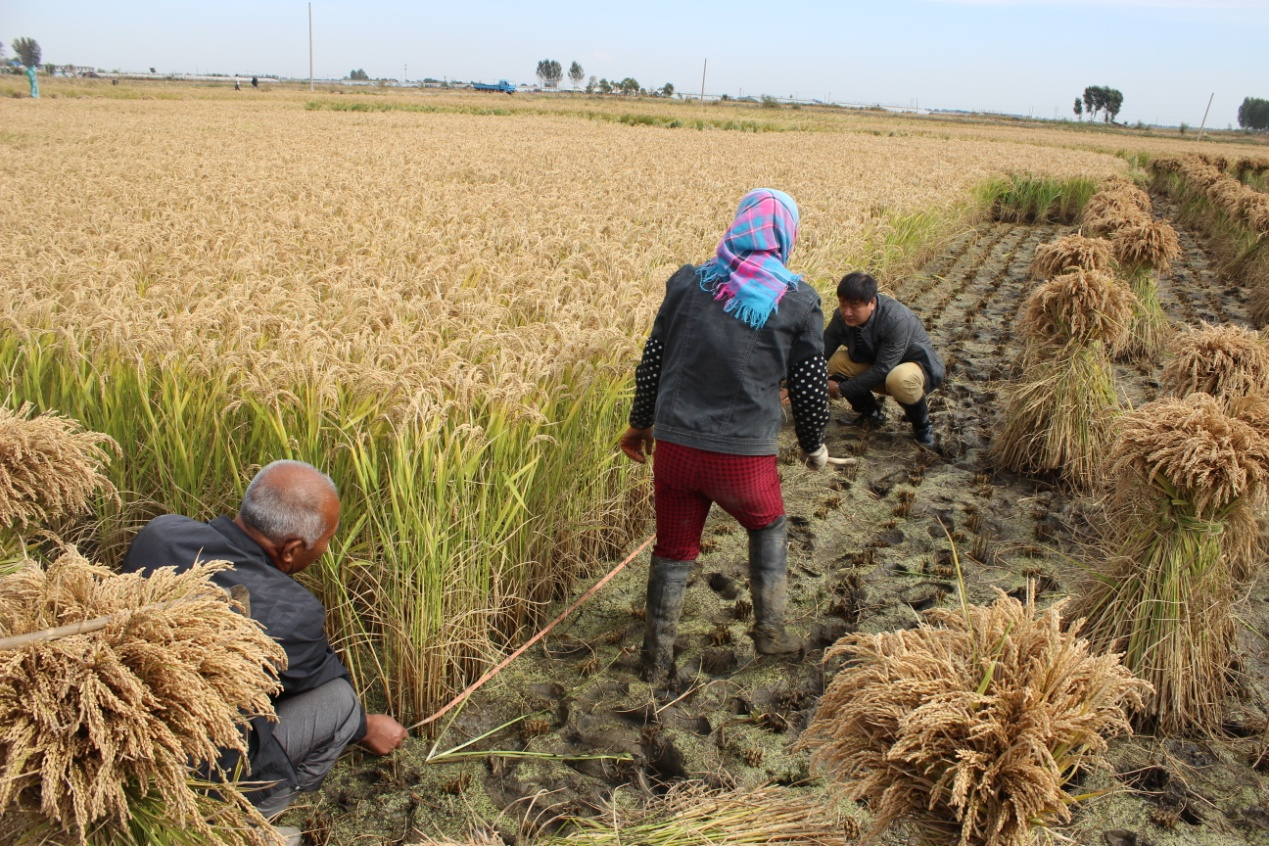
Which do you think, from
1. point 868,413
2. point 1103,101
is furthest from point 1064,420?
point 1103,101

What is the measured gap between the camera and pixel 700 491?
10.5 ft

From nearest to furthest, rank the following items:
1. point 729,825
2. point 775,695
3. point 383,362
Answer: point 729,825
point 775,695
point 383,362

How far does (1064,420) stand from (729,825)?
390cm

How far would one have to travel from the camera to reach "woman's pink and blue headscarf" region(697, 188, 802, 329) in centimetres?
299

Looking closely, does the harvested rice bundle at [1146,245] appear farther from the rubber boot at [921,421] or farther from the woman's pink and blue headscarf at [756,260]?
the woman's pink and blue headscarf at [756,260]

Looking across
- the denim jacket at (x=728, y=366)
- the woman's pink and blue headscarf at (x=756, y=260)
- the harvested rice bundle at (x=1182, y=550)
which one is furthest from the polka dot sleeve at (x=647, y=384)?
the harvested rice bundle at (x=1182, y=550)

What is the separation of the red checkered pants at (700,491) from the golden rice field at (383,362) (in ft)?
1.65

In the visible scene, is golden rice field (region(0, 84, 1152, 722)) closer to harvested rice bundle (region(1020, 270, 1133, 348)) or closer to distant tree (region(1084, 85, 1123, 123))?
harvested rice bundle (region(1020, 270, 1133, 348))

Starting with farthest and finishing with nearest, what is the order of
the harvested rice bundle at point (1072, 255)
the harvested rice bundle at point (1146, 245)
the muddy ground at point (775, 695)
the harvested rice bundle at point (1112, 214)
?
the harvested rice bundle at point (1112, 214) < the harvested rice bundle at point (1146, 245) < the harvested rice bundle at point (1072, 255) < the muddy ground at point (775, 695)

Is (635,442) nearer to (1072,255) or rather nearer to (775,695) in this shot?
(775,695)

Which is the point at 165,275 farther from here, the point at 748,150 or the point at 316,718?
the point at 748,150

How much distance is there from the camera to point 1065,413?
5184 millimetres

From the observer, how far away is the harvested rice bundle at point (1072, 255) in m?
6.32

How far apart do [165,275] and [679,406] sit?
3.41 metres
